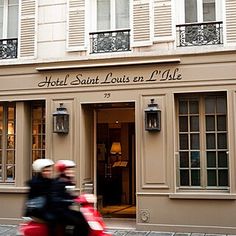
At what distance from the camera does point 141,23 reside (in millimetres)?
11297

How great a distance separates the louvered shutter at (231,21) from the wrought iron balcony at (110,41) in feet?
8.26

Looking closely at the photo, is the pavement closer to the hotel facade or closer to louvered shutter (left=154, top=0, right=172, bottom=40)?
the hotel facade

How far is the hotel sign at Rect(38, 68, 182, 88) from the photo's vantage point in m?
11.0

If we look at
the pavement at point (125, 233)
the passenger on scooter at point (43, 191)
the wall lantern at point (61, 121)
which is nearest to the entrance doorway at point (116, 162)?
the wall lantern at point (61, 121)

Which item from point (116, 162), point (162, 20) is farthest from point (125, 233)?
point (162, 20)

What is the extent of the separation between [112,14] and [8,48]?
3.06 m

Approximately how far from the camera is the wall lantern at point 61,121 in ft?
37.6

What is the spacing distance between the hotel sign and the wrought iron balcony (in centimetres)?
69

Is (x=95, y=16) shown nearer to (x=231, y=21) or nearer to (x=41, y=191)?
(x=231, y=21)

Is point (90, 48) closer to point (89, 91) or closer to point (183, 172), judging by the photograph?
point (89, 91)

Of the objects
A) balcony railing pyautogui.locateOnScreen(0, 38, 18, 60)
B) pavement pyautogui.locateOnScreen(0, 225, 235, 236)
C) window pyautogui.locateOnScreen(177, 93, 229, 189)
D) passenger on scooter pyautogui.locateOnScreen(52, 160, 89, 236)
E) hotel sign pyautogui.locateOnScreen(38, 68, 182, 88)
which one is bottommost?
pavement pyautogui.locateOnScreen(0, 225, 235, 236)

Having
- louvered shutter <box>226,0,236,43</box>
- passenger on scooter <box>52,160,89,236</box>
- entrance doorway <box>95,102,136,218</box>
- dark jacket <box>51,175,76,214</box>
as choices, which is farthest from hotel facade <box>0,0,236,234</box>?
dark jacket <box>51,175,76,214</box>

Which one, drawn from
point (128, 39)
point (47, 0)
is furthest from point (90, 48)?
point (47, 0)

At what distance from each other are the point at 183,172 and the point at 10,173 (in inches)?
187
